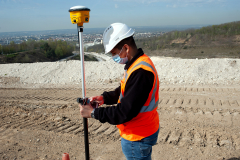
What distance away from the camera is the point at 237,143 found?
163 inches

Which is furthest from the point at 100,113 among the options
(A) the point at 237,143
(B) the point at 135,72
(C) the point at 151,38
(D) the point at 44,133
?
(C) the point at 151,38

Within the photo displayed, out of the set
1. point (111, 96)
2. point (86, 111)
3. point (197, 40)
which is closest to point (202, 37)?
point (197, 40)

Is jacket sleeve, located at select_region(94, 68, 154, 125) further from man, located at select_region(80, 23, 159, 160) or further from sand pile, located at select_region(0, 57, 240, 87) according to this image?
sand pile, located at select_region(0, 57, 240, 87)

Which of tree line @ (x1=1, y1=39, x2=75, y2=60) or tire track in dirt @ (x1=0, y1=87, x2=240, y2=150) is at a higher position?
tree line @ (x1=1, y1=39, x2=75, y2=60)

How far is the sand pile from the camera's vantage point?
9.65 m

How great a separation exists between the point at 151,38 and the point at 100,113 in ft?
110

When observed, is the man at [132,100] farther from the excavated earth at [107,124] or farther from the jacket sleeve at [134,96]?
the excavated earth at [107,124]

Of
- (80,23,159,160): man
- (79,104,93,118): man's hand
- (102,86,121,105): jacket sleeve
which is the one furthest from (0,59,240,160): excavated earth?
(79,104,93,118): man's hand

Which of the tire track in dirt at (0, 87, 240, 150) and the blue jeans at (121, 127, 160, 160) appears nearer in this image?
the blue jeans at (121, 127, 160, 160)

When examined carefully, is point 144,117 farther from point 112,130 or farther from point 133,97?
point 112,130

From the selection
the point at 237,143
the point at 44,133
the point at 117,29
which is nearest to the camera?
the point at 117,29

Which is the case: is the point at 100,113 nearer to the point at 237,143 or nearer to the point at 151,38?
the point at 237,143

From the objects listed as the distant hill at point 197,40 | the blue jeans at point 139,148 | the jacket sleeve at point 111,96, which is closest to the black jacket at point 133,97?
the blue jeans at point 139,148

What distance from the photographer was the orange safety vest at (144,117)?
5.79 ft
